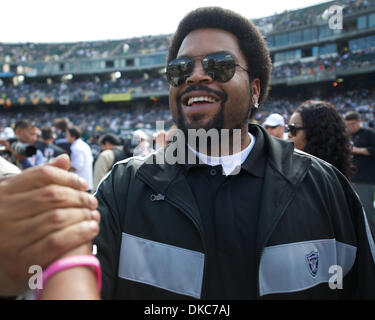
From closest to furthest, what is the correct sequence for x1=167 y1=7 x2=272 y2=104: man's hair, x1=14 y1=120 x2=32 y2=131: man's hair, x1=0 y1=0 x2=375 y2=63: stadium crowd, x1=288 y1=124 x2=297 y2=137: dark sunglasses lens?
x1=167 y1=7 x2=272 y2=104: man's hair
x1=288 y1=124 x2=297 y2=137: dark sunglasses lens
x1=14 y1=120 x2=32 y2=131: man's hair
x1=0 y1=0 x2=375 y2=63: stadium crowd

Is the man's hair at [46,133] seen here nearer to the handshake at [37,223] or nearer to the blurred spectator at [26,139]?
the blurred spectator at [26,139]

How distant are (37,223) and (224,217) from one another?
1022mm

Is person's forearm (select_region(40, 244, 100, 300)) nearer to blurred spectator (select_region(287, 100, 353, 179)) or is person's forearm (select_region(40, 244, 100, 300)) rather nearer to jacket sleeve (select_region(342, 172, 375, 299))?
jacket sleeve (select_region(342, 172, 375, 299))

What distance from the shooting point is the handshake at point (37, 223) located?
77 centimetres

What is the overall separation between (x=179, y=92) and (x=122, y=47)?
49308 millimetres

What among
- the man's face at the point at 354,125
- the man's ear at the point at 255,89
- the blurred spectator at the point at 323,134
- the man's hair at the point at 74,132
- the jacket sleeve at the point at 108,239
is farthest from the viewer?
the man's hair at the point at 74,132

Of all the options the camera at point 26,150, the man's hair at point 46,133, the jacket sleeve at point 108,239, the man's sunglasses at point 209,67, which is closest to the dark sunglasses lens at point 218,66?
the man's sunglasses at point 209,67

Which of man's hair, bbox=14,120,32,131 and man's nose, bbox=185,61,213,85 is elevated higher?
man's nose, bbox=185,61,213,85

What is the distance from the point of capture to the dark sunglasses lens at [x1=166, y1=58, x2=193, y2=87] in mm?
1998

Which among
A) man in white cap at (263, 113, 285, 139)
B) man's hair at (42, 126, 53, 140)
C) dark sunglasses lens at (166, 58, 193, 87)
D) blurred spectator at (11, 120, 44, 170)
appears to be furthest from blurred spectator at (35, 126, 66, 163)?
dark sunglasses lens at (166, 58, 193, 87)

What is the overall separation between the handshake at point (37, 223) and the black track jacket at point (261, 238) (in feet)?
2.36

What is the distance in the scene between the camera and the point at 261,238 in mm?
1512

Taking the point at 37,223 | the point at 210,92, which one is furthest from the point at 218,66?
the point at 37,223

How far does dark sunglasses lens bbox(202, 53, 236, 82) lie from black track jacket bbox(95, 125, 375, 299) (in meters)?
0.63
